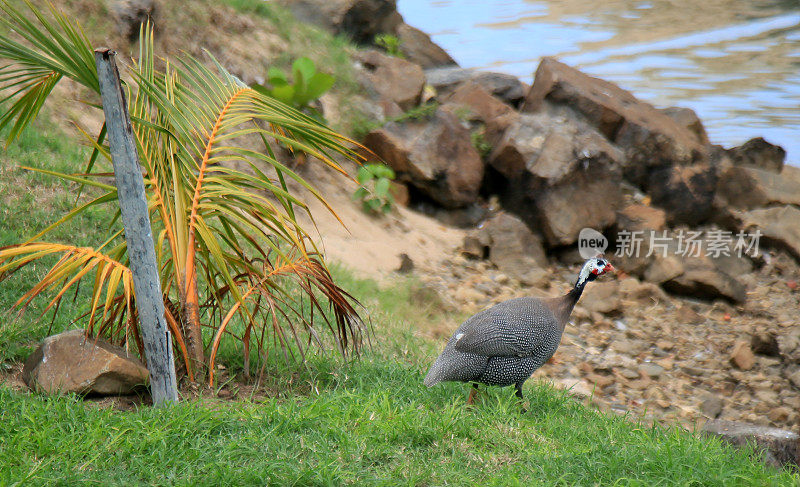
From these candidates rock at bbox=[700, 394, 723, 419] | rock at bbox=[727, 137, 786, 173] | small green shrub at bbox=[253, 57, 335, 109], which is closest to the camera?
rock at bbox=[700, 394, 723, 419]

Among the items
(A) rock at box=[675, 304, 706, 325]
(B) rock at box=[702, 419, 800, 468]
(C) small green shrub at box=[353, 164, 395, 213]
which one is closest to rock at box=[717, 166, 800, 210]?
(A) rock at box=[675, 304, 706, 325]

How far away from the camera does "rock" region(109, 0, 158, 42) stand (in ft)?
26.6

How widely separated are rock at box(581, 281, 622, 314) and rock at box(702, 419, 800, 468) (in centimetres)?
367

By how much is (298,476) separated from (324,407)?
2.12ft

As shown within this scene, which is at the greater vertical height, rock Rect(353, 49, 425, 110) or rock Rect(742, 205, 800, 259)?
rock Rect(353, 49, 425, 110)

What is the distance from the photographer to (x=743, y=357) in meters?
7.12

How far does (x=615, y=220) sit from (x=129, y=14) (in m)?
6.37

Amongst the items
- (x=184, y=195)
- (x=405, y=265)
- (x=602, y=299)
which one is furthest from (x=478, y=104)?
(x=184, y=195)

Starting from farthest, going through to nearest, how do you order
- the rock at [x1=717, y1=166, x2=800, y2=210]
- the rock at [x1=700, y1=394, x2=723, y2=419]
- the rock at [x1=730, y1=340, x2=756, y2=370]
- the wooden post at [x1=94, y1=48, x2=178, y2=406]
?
the rock at [x1=717, y1=166, x2=800, y2=210] < the rock at [x1=730, y1=340, x2=756, y2=370] < the rock at [x1=700, y1=394, x2=723, y2=419] < the wooden post at [x1=94, y1=48, x2=178, y2=406]

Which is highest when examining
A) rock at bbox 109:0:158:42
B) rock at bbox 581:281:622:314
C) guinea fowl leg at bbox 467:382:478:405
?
rock at bbox 109:0:158:42

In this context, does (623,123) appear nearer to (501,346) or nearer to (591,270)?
(591,270)

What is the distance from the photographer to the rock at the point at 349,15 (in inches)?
472

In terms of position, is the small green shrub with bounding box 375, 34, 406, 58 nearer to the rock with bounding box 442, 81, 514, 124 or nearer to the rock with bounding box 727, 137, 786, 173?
the rock with bounding box 442, 81, 514, 124

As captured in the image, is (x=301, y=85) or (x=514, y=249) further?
(x=514, y=249)
